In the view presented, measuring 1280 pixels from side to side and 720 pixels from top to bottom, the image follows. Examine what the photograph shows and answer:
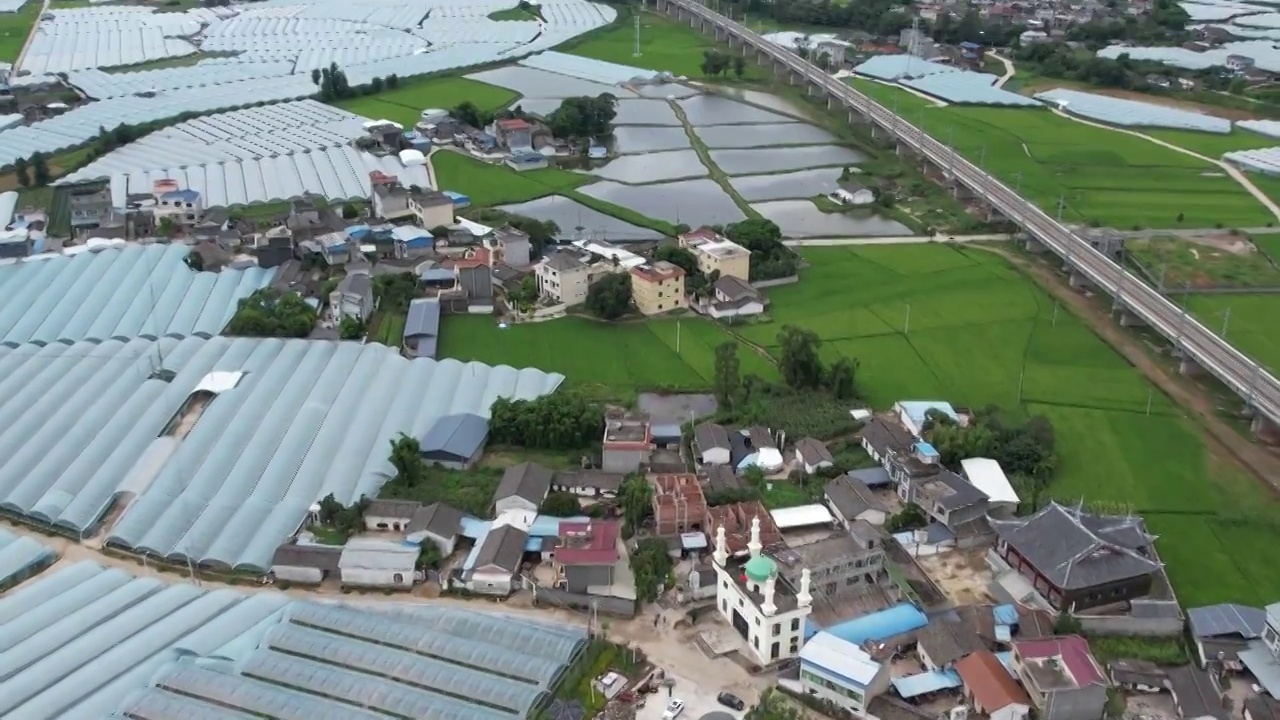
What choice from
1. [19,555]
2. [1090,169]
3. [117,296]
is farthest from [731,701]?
[1090,169]

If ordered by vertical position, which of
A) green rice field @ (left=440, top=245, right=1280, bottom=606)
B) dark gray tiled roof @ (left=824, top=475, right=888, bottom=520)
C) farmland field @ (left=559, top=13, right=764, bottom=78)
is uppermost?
farmland field @ (left=559, top=13, right=764, bottom=78)

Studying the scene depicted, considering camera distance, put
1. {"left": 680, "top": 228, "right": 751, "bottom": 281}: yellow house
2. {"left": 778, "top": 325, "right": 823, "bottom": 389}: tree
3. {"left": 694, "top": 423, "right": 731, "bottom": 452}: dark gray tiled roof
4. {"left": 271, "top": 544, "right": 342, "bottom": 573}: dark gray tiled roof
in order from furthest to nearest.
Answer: {"left": 680, "top": 228, "right": 751, "bottom": 281}: yellow house → {"left": 778, "top": 325, "right": 823, "bottom": 389}: tree → {"left": 694, "top": 423, "right": 731, "bottom": 452}: dark gray tiled roof → {"left": 271, "top": 544, "right": 342, "bottom": 573}: dark gray tiled roof

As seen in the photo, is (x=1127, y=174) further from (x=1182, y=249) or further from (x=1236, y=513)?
(x=1236, y=513)

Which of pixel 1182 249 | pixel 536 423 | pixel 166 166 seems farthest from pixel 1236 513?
pixel 166 166

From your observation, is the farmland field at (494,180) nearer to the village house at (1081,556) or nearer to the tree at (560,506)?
the tree at (560,506)

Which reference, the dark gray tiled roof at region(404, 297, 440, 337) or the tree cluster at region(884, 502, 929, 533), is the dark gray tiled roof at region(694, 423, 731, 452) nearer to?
the tree cluster at region(884, 502, 929, 533)

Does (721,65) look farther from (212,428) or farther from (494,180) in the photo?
(212,428)

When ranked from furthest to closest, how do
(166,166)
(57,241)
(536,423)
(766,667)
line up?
1. (166,166)
2. (57,241)
3. (536,423)
4. (766,667)

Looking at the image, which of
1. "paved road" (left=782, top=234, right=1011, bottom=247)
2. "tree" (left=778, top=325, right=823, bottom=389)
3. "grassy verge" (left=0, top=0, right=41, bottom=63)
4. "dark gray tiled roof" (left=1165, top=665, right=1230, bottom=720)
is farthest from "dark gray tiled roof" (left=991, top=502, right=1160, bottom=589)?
"grassy verge" (left=0, top=0, right=41, bottom=63)
